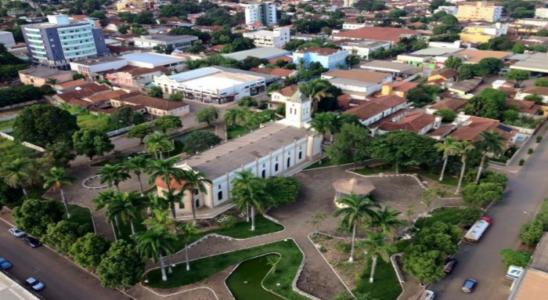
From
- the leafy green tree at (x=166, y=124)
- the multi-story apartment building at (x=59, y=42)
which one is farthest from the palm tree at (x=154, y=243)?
the multi-story apartment building at (x=59, y=42)

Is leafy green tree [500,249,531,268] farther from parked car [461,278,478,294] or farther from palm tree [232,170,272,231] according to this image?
palm tree [232,170,272,231]

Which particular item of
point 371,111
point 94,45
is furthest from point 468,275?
point 94,45

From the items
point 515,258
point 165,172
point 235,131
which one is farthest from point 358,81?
point 165,172

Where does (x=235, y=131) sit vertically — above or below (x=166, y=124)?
below

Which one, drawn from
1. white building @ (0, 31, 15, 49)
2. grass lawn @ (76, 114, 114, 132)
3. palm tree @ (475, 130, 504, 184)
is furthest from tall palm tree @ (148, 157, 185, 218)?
white building @ (0, 31, 15, 49)

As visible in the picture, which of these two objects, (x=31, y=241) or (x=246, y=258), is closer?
(x=246, y=258)

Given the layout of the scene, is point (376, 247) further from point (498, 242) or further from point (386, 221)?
point (498, 242)
